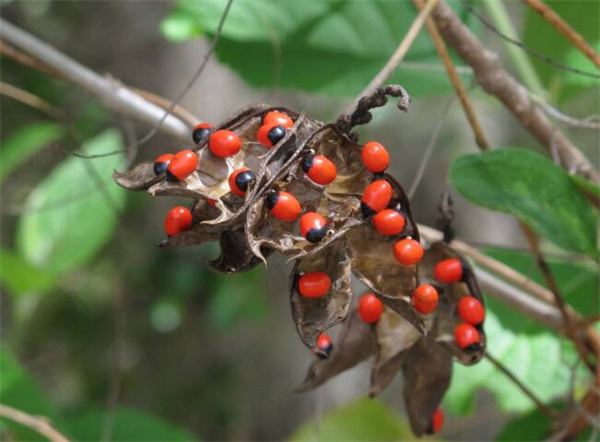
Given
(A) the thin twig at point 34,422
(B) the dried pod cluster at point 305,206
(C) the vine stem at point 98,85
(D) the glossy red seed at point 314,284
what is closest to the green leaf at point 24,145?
(C) the vine stem at point 98,85

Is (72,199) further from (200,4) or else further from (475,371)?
(475,371)

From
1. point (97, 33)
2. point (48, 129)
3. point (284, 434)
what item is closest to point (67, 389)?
point (284, 434)

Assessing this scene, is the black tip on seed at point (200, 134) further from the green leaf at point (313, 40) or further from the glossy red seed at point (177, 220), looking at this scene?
the green leaf at point (313, 40)

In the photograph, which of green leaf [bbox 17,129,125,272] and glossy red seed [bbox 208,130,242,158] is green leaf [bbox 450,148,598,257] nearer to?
glossy red seed [bbox 208,130,242,158]

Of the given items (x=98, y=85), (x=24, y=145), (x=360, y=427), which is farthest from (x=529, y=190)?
(x=24, y=145)

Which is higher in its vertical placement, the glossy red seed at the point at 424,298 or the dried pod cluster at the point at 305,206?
the dried pod cluster at the point at 305,206
